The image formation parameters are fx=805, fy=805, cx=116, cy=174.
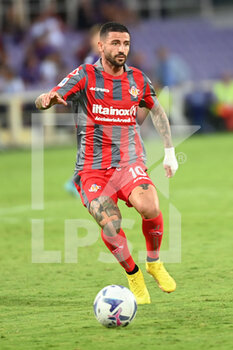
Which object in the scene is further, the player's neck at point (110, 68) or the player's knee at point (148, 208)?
the player's neck at point (110, 68)

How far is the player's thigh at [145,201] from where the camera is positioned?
Answer: 5941 mm

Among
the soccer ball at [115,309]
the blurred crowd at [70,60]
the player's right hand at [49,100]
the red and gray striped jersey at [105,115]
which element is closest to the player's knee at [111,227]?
the red and gray striped jersey at [105,115]

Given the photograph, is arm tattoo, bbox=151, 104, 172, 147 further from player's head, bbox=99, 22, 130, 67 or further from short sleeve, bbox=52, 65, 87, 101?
short sleeve, bbox=52, 65, 87, 101

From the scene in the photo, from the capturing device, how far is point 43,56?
23078 millimetres

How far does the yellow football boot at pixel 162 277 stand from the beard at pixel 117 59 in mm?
1549

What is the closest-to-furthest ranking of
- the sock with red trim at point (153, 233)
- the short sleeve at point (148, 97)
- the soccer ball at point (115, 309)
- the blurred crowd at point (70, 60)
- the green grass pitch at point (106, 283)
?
the green grass pitch at point (106, 283) < the soccer ball at point (115, 309) < the sock with red trim at point (153, 233) < the short sleeve at point (148, 97) < the blurred crowd at point (70, 60)

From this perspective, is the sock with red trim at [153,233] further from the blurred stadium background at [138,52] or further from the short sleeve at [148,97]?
the blurred stadium background at [138,52]

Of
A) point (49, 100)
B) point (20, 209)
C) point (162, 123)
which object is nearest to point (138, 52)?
point (20, 209)

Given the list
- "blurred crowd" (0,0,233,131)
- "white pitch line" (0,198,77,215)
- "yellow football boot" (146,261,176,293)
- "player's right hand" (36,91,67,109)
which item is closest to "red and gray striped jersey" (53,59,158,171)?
"player's right hand" (36,91,67,109)

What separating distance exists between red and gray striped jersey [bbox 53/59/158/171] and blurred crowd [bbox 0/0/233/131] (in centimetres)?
1500

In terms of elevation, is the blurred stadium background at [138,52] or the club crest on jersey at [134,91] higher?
the club crest on jersey at [134,91]

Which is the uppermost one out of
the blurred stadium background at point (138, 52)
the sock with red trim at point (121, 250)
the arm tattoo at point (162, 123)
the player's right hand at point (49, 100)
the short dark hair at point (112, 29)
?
the short dark hair at point (112, 29)

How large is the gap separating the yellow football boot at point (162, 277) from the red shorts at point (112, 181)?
0.50 meters

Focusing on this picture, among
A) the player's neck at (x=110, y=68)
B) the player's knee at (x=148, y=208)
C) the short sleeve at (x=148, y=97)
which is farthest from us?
the short sleeve at (x=148, y=97)
